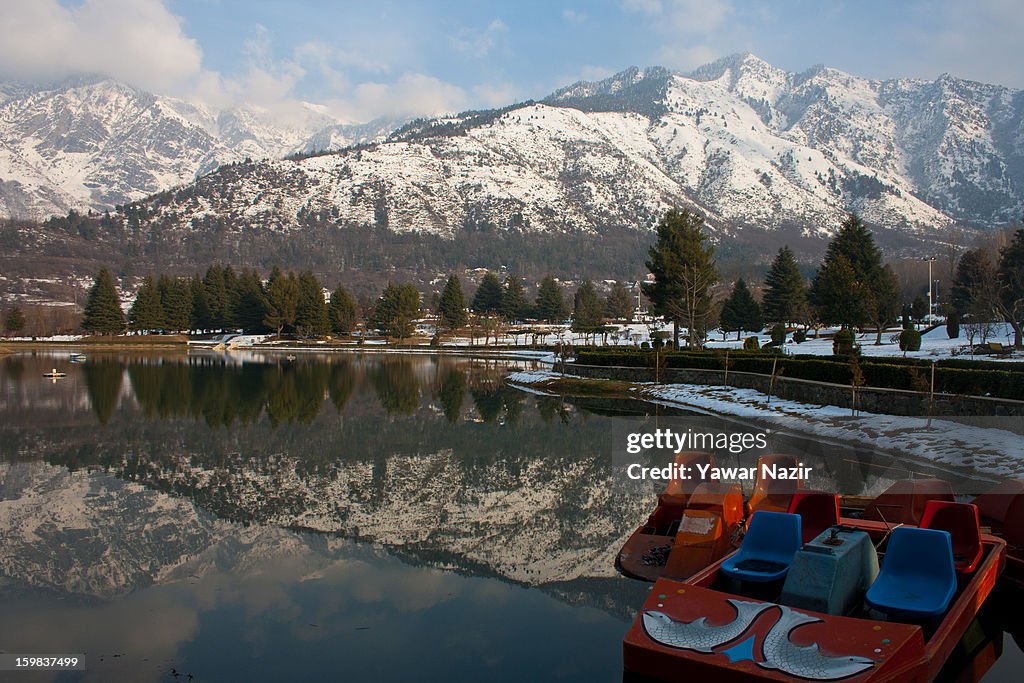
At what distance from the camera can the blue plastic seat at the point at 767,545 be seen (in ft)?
30.9

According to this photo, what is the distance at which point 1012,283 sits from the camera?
48719 millimetres

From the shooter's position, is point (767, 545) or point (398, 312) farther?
point (398, 312)

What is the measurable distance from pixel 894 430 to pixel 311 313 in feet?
278

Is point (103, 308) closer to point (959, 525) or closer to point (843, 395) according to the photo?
point (843, 395)

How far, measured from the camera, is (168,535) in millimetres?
13414

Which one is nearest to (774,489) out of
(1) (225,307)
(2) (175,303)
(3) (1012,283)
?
(3) (1012,283)

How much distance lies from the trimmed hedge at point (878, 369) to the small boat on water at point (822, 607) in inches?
506

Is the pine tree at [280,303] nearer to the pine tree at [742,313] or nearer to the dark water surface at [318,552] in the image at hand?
the pine tree at [742,313]

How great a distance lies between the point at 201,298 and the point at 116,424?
84259mm

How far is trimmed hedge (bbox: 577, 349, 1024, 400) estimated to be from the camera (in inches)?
853

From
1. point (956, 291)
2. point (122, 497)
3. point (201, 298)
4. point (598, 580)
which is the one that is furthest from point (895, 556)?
point (201, 298)

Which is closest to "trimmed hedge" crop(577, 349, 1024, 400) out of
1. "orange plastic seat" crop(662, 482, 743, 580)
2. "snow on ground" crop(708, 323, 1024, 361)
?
"snow on ground" crop(708, 323, 1024, 361)

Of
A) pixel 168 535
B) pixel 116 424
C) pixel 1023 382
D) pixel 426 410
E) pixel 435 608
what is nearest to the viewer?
pixel 435 608

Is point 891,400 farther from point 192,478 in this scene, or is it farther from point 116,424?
point 116,424
